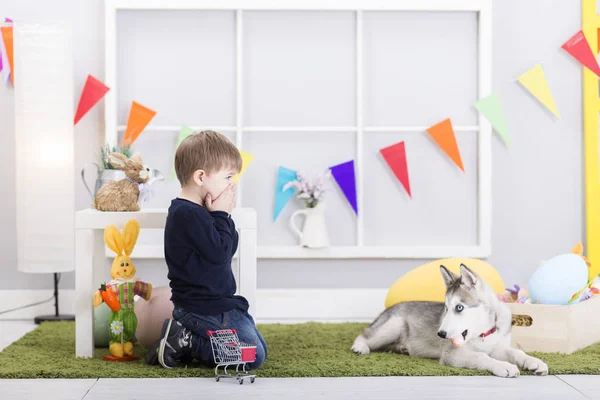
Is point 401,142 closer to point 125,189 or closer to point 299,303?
point 299,303

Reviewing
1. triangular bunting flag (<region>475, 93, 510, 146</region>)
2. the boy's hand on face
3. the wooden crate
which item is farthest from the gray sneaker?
triangular bunting flag (<region>475, 93, 510, 146</region>)

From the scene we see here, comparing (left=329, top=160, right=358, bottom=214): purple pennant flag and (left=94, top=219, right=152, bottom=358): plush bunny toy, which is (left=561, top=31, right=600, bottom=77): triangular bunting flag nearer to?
(left=329, top=160, right=358, bottom=214): purple pennant flag

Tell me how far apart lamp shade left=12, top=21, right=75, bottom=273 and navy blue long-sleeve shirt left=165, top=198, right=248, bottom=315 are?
986 mm

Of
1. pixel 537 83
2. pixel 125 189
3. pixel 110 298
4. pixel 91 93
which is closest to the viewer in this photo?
pixel 110 298

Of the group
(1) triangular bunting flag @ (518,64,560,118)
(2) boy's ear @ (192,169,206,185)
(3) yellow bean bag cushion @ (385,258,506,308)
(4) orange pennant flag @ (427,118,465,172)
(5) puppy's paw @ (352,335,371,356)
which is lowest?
(5) puppy's paw @ (352,335,371,356)

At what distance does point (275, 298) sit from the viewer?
3.43 m

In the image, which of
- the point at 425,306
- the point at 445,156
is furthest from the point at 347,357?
Result: the point at 445,156

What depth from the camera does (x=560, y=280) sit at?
2.57m

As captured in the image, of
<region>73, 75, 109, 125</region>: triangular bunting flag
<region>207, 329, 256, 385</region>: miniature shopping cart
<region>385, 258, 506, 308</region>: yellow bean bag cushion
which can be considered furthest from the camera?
<region>73, 75, 109, 125</region>: triangular bunting flag

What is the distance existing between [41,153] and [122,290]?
961 millimetres

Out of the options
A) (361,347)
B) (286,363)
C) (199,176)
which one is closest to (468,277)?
(361,347)

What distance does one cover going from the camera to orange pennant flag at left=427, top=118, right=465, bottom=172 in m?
3.43

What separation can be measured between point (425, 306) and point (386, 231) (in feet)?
3.20

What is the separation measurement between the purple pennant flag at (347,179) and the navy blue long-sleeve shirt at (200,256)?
1.21m
